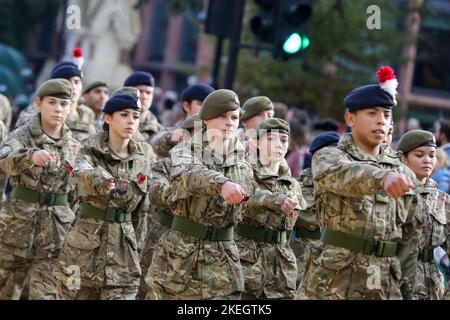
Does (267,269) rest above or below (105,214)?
below

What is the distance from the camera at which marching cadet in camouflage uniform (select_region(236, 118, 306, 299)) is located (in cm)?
974

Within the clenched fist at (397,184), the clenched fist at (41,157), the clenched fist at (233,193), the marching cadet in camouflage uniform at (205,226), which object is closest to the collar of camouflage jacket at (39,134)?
the clenched fist at (41,157)

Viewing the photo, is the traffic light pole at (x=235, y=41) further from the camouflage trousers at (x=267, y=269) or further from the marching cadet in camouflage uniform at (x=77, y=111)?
the camouflage trousers at (x=267, y=269)

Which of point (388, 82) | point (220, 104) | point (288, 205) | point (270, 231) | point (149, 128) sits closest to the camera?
point (388, 82)

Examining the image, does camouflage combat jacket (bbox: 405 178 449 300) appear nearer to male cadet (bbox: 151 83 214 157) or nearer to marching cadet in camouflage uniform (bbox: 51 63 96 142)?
male cadet (bbox: 151 83 214 157)

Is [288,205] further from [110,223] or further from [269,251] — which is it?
[110,223]

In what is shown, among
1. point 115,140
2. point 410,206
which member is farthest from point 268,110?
point 410,206

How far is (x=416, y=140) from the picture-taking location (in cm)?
915

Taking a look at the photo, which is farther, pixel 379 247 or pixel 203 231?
pixel 203 231

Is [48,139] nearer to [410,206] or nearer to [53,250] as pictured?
[53,250]

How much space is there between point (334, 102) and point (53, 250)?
43.2ft

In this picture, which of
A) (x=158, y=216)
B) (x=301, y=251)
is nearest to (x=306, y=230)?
(x=301, y=251)

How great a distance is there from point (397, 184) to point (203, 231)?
7.26ft

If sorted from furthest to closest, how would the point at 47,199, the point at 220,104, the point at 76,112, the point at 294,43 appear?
the point at 294,43 → the point at 76,112 → the point at 47,199 → the point at 220,104
